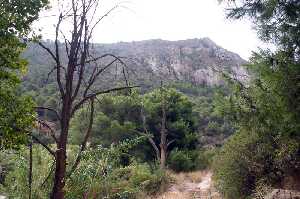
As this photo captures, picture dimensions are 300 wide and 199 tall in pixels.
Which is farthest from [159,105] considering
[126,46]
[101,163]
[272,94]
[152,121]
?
[126,46]

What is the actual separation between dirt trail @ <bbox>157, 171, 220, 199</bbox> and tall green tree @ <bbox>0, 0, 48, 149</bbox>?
1284 cm

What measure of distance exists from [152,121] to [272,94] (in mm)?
19950

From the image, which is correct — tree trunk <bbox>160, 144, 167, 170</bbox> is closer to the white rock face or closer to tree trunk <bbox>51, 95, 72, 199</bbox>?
tree trunk <bbox>51, 95, 72, 199</bbox>

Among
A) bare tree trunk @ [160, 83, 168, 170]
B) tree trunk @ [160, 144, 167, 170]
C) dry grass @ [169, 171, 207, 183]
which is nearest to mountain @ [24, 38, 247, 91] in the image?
bare tree trunk @ [160, 83, 168, 170]

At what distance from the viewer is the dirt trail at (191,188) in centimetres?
1981

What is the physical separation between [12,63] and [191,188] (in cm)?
1763

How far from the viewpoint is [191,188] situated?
921 inches

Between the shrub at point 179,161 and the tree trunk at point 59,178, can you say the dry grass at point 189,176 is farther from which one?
the tree trunk at point 59,178

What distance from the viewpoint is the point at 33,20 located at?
737cm

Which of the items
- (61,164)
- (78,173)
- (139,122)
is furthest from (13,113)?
(139,122)

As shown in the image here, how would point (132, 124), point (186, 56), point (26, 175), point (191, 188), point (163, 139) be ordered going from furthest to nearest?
point (186, 56), point (132, 124), point (163, 139), point (191, 188), point (26, 175)

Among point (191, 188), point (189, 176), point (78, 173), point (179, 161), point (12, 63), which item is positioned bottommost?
point (189, 176)

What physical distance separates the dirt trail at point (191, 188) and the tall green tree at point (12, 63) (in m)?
12.8

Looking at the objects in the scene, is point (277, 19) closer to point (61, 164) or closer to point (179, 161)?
point (61, 164)
